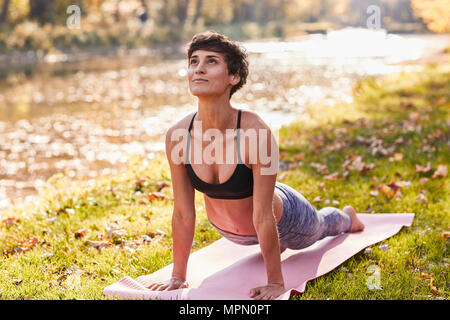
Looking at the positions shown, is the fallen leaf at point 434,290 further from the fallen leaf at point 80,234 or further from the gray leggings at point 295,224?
the fallen leaf at point 80,234

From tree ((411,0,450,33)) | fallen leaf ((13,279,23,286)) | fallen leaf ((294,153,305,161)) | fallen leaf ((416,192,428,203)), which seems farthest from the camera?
tree ((411,0,450,33))

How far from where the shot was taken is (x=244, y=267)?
400cm

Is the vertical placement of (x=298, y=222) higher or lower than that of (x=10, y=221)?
higher

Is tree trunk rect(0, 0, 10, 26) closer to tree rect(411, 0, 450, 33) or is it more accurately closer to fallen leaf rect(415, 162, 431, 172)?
tree rect(411, 0, 450, 33)

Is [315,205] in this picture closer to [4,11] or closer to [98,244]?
[98,244]

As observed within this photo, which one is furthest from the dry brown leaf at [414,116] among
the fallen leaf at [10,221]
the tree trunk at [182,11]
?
the tree trunk at [182,11]

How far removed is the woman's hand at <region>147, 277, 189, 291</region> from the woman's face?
4.27 feet

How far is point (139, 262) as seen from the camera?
4.26 m

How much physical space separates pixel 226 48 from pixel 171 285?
161 cm

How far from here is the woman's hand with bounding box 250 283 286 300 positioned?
3350 millimetres

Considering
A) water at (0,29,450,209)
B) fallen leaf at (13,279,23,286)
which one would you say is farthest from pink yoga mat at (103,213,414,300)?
water at (0,29,450,209)

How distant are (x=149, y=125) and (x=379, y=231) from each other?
8530mm

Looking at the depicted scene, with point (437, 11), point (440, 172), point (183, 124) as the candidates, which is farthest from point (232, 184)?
point (437, 11)

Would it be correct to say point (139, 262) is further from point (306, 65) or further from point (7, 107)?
point (306, 65)
